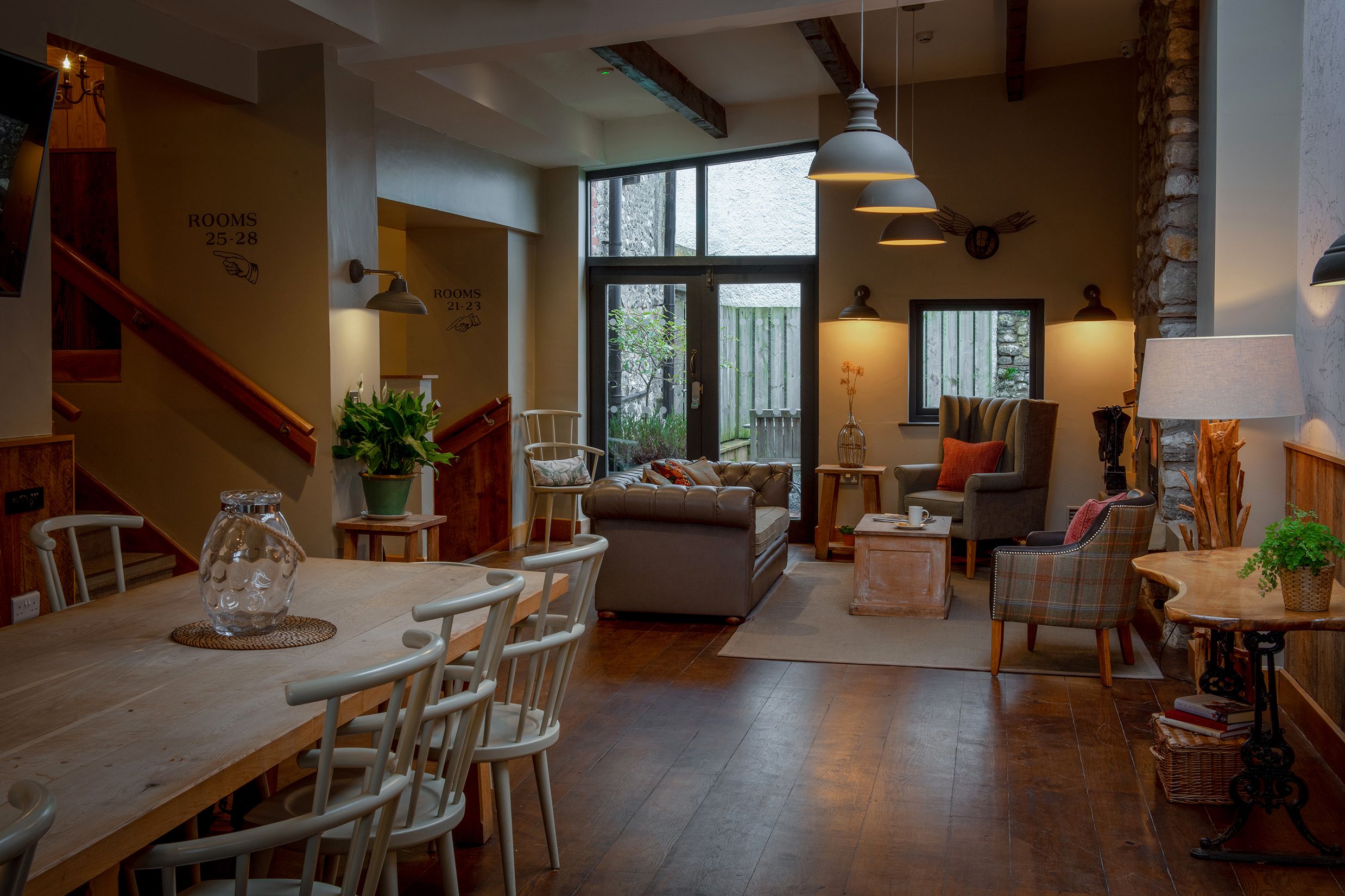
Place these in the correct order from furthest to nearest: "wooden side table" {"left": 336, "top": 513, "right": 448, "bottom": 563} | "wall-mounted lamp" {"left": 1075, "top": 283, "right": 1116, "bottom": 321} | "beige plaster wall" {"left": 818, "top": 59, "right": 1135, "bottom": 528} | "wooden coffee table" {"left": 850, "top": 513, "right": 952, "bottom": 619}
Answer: "beige plaster wall" {"left": 818, "top": 59, "right": 1135, "bottom": 528} → "wall-mounted lamp" {"left": 1075, "top": 283, "right": 1116, "bottom": 321} → "wooden coffee table" {"left": 850, "top": 513, "right": 952, "bottom": 619} → "wooden side table" {"left": 336, "top": 513, "right": 448, "bottom": 563}

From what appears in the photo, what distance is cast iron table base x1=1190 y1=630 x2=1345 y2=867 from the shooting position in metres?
2.95

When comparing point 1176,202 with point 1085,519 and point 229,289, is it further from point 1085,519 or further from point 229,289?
point 229,289

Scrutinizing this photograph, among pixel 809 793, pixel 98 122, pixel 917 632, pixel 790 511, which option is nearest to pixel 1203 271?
pixel 917 632

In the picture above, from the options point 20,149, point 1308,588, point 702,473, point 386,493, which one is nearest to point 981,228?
point 702,473

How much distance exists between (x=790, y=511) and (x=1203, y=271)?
4.30m

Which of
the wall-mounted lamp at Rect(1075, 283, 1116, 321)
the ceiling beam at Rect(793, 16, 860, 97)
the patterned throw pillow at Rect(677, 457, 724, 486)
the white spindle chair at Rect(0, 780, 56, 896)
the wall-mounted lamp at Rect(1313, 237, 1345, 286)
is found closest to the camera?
the white spindle chair at Rect(0, 780, 56, 896)

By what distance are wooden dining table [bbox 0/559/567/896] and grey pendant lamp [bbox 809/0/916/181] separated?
1969mm

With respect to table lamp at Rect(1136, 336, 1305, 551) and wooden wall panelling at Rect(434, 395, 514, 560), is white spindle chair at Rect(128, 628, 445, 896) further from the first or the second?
wooden wall panelling at Rect(434, 395, 514, 560)

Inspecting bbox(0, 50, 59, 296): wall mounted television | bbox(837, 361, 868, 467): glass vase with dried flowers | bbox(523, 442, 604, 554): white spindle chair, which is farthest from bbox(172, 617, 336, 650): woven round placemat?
bbox(837, 361, 868, 467): glass vase with dried flowers

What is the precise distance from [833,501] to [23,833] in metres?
7.00

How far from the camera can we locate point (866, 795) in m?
3.41

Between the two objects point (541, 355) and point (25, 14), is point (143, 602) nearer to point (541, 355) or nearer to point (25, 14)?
point (25, 14)

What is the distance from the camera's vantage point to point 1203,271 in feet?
16.5

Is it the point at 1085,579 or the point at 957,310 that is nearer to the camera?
the point at 1085,579
